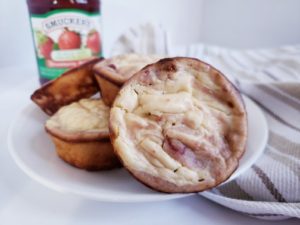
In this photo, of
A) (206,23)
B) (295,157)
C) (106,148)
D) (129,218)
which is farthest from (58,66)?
(206,23)

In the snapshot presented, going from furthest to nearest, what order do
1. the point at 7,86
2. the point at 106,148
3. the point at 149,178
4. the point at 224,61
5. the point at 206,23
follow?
1. the point at 206,23
2. the point at 224,61
3. the point at 7,86
4. the point at 106,148
5. the point at 149,178

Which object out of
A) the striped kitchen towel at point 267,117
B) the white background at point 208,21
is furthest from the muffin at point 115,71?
the white background at point 208,21

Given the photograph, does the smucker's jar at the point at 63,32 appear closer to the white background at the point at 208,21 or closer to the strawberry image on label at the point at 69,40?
the strawberry image on label at the point at 69,40

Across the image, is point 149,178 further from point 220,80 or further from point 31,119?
point 31,119

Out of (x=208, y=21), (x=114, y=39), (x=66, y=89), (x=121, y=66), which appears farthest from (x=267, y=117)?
(x=208, y=21)

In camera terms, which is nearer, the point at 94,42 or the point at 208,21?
the point at 94,42

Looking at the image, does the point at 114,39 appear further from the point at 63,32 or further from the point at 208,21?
the point at 208,21
